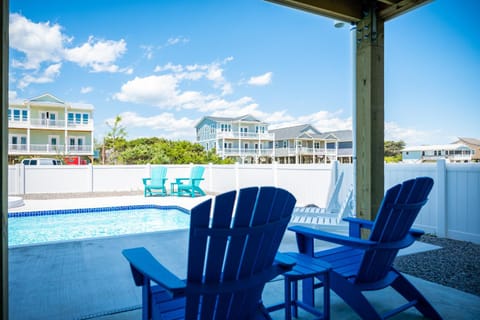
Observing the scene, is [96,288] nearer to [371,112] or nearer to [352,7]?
[371,112]

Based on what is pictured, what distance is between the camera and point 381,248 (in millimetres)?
1789

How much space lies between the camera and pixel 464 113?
1211 centimetres

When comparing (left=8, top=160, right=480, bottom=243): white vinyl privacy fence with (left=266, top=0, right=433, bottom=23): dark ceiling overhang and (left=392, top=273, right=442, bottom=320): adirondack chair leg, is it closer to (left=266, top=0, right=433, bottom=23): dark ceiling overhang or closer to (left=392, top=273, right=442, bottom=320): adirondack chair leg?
(left=266, top=0, right=433, bottom=23): dark ceiling overhang

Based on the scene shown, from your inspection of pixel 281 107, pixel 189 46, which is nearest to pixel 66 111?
pixel 189 46

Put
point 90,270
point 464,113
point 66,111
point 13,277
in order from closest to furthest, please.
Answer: point 13,277 < point 90,270 < point 464,113 < point 66,111

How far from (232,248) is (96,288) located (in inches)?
73.1

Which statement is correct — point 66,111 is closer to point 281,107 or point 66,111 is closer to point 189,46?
point 189,46

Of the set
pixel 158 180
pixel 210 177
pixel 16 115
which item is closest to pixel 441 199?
pixel 158 180

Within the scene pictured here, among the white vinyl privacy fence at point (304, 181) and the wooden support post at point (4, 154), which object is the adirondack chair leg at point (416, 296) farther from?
the white vinyl privacy fence at point (304, 181)

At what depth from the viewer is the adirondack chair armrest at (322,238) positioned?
1765 millimetres

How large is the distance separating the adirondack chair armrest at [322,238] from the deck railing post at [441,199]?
3.37m

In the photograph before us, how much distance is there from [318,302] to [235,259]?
1329 mm

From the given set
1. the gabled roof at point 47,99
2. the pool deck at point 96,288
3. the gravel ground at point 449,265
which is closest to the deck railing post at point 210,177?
the pool deck at point 96,288

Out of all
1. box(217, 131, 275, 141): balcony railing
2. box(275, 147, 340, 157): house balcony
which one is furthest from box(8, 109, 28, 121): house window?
box(275, 147, 340, 157): house balcony
